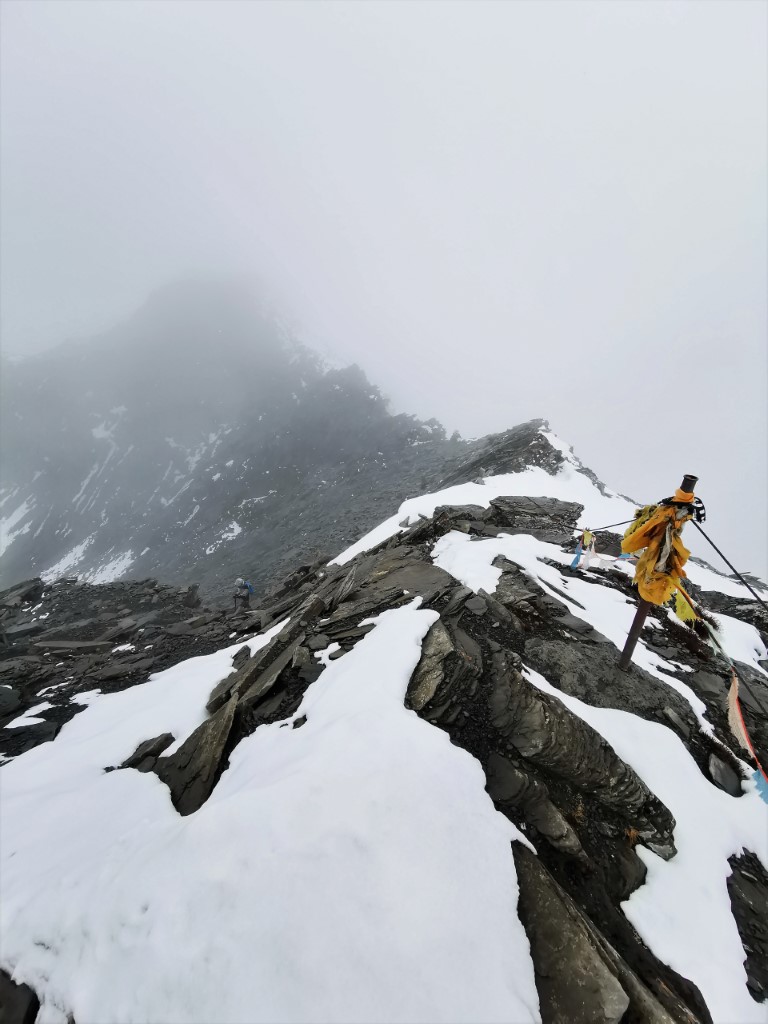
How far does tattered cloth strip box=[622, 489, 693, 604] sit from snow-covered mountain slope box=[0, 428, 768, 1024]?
1985 millimetres

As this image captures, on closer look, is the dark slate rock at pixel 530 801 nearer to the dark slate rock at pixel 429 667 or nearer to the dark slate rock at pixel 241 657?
the dark slate rock at pixel 429 667

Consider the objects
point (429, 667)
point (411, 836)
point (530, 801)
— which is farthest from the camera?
point (429, 667)

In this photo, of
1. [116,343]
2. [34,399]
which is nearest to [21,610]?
[34,399]

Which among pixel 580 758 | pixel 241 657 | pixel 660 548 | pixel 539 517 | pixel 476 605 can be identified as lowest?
pixel 241 657

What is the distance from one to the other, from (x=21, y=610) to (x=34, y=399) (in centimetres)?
9483

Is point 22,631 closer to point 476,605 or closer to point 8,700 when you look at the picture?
point 8,700

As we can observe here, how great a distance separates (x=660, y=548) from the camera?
6.72 metres

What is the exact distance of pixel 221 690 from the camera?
8.52 m

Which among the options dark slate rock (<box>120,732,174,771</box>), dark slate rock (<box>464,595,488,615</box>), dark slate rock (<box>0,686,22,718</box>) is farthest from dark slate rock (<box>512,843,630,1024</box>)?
dark slate rock (<box>0,686,22,718</box>)

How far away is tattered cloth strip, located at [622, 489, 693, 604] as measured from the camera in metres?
6.59

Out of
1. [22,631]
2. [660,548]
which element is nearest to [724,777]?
[660,548]

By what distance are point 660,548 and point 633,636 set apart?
1910 mm

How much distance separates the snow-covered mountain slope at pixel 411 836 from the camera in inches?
116

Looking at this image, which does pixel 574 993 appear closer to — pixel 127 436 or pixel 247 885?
pixel 247 885
